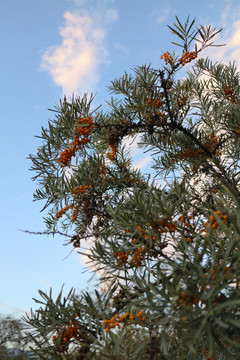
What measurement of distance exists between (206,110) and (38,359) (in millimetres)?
2114

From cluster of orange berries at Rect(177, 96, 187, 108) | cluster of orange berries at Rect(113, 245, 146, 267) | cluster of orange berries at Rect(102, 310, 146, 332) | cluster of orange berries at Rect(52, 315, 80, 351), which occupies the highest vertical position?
cluster of orange berries at Rect(177, 96, 187, 108)

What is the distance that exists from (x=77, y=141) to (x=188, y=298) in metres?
1.03

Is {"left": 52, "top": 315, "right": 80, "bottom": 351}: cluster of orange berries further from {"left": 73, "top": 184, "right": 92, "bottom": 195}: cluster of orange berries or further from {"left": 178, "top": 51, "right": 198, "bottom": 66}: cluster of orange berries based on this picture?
{"left": 178, "top": 51, "right": 198, "bottom": 66}: cluster of orange berries

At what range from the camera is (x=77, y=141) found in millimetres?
1599

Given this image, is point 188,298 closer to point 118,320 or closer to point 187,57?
point 118,320

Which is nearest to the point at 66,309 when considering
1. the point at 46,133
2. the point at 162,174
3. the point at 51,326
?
the point at 51,326

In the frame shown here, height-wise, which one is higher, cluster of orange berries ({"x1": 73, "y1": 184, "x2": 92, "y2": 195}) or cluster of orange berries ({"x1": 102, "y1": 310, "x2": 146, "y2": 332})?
cluster of orange berries ({"x1": 73, "y1": 184, "x2": 92, "y2": 195})

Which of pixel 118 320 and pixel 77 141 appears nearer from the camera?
pixel 118 320

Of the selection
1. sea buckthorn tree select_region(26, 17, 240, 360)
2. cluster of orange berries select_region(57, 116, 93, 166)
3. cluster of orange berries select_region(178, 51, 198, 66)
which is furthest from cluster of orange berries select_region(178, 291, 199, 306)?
cluster of orange berries select_region(178, 51, 198, 66)

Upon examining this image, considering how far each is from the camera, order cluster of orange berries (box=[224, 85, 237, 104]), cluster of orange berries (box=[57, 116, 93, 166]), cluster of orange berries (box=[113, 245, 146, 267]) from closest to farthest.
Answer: cluster of orange berries (box=[113, 245, 146, 267]), cluster of orange berries (box=[57, 116, 93, 166]), cluster of orange berries (box=[224, 85, 237, 104])

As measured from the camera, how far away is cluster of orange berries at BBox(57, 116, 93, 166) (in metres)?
1.58

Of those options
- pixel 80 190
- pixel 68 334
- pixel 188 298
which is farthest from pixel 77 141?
pixel 188 298

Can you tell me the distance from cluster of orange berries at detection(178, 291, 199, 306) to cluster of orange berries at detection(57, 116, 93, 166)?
97 cm

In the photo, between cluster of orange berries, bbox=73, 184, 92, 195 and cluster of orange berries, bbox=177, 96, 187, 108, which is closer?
cluster of orange berries, bbox=73, 184, 92, 195
